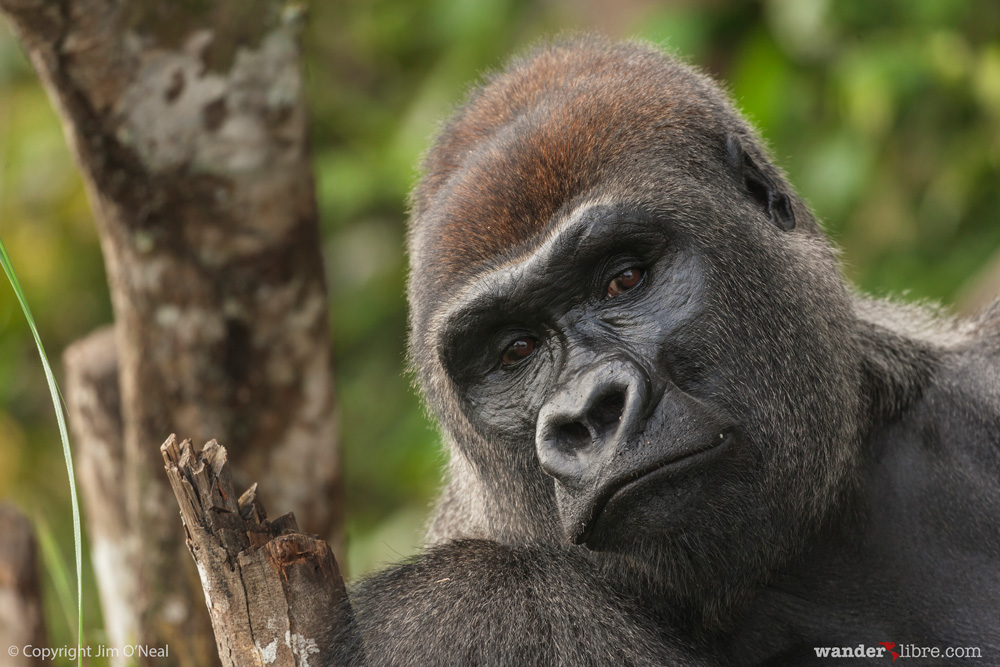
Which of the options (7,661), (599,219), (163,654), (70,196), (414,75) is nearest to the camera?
(599,219)

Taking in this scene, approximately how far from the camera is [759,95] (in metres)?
6.65

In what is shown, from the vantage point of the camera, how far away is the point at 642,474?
8.65ft

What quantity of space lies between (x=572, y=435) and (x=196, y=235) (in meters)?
2.15

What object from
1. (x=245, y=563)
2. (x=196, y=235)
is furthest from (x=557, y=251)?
(x=196, y=235)

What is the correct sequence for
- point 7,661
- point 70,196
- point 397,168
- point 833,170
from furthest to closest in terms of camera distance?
point 70,196 → point 397,168 → point 833,170 → point 7,661

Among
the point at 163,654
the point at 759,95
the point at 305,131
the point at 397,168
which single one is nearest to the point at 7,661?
the point at 163,654

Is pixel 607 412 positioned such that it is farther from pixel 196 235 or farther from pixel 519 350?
pixel 196 235

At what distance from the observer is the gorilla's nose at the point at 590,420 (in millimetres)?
2622

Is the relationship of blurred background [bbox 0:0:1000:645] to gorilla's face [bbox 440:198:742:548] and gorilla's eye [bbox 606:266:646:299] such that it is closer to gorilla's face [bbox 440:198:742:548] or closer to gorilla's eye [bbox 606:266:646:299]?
gorilla's face [bbox 440:198:742:548]

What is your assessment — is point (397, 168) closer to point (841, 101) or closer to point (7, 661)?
point (841, 101)

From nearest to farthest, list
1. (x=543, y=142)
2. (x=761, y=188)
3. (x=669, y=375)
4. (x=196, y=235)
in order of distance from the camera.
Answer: (x=669, y=375) → (x=543, y=142) → (x=761, y=188) → (x=196, y=235)

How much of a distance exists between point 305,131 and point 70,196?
4.53m

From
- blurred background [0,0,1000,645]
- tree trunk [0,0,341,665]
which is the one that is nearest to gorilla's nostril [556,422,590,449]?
tree trunk [0,0,341,665]

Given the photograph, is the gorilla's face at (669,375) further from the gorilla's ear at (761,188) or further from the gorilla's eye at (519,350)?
the gorilla's ear at (761,188)
